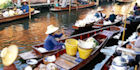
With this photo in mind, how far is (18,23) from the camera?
1391cm

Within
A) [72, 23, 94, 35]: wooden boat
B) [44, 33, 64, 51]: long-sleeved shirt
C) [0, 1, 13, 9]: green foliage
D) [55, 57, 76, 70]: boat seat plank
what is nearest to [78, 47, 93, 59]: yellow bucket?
[55, 57, 76, 70]: boat seat plank

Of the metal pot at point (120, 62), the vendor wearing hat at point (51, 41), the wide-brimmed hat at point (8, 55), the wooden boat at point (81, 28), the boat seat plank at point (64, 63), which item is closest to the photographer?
the metal pot at point (120, 62)

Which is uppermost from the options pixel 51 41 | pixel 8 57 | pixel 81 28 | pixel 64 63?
pixel 8 57

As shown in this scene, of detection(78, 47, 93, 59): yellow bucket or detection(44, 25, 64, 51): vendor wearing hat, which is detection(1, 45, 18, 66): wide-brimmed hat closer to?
detection(44, 25, 64, 51): vendor wearing hat

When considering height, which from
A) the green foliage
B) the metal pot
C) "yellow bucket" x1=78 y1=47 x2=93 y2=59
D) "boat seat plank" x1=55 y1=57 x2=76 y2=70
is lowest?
"boat seat plank" x1=55 y1=57 x2=76 y2=70

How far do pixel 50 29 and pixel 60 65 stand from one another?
167 cm

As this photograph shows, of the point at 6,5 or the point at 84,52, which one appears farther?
the point at 6,5

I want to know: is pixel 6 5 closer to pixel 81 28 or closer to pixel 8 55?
pixel 81 28

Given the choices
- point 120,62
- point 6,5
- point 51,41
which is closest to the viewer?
point 120,62

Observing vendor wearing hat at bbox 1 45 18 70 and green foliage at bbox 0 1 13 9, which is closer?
vendor wearing hat at bbox 1 45 18 70

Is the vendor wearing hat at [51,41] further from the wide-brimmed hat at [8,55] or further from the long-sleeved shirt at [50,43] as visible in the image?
the wide-brimmed hat at [8,55]

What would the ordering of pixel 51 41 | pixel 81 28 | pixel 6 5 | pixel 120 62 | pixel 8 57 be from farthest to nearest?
pixel 6 5 < pixel 81 28 < pixel 51 41 < pixel 8 57 < pixel 120 62

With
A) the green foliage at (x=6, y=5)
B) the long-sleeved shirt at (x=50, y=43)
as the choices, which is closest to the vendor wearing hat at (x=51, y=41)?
the long-sleeved shirt at (x=50, y=43)

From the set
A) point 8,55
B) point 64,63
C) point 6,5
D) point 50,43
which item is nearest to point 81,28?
point 50,43
